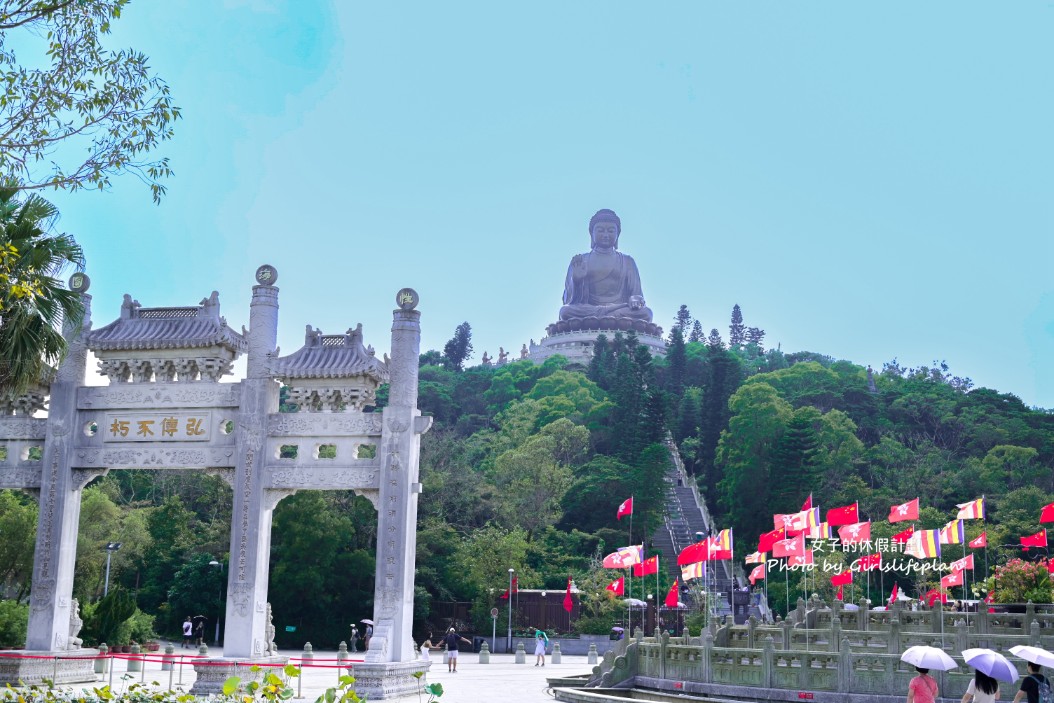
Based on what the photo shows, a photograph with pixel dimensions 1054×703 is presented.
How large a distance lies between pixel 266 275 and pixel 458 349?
299 ft

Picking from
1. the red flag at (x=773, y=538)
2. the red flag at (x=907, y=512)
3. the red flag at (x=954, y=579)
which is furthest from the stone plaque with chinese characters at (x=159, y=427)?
the red flag at (x=954, y=579)

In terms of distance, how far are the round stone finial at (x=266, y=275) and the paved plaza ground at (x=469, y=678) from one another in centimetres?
800

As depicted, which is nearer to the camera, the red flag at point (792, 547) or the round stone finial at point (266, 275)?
the round stone finial at point (266, 275)

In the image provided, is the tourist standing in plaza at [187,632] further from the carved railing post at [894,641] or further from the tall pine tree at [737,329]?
the tall pine tree at [737,329]

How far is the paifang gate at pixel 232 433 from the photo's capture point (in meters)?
23.1

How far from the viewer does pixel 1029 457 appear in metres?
65.6

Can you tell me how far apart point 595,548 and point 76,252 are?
41.0m

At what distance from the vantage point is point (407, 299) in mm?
24312

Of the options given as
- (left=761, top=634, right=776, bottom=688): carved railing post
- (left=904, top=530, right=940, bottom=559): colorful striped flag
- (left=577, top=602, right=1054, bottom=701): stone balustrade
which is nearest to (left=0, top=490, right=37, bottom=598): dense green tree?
(left=577, top=602, right=1054, bottom=701): stone balustrade

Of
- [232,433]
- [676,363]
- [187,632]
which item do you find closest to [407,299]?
[232,433]

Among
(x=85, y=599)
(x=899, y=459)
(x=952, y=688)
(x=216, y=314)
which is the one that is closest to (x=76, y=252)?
(x=216, y=314)

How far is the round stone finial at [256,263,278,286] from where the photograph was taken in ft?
79.9

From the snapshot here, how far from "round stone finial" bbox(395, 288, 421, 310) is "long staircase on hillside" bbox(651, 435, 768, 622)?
94.7 ft

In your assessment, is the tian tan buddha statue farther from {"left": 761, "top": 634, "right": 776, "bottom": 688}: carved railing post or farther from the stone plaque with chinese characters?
{"left": 761, "top": 634, "right": 776, "bottom": 688}: carved railing post
